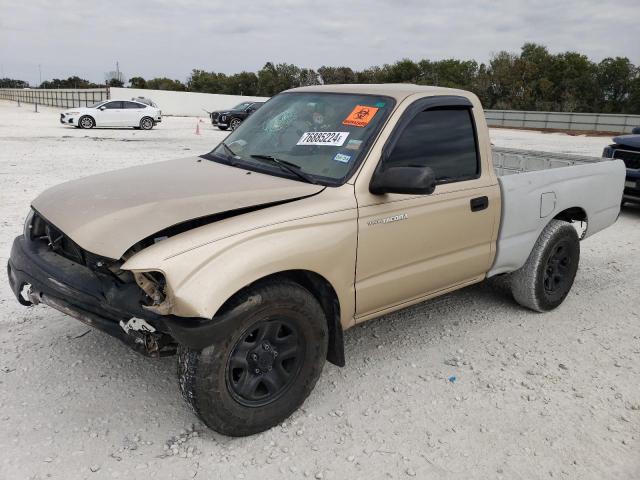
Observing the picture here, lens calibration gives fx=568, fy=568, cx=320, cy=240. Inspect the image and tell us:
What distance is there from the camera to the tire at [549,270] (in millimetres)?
4695

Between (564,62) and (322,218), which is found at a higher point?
(564,62)

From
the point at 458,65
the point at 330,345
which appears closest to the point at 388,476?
the point at 330,345

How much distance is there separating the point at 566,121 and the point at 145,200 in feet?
136

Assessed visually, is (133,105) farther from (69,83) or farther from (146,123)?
(69,83)

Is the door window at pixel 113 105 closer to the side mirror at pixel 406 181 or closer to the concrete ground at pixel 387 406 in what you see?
the concrete ground at pixel 387 406

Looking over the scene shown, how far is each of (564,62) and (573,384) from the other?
63782 millimetres

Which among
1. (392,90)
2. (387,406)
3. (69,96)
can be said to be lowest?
(387,406)

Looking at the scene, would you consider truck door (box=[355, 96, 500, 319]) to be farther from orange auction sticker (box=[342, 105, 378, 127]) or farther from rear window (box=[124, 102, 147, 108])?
rear window (box=[124, 102, 147, 108])

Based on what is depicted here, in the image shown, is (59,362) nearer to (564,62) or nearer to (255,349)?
(255,349)

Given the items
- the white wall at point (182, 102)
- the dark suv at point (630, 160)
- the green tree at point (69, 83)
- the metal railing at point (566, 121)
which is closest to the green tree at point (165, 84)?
the green tree at point (69, 83)

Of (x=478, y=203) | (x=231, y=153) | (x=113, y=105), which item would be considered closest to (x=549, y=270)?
(x=478, y=203)

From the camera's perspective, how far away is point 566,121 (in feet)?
130

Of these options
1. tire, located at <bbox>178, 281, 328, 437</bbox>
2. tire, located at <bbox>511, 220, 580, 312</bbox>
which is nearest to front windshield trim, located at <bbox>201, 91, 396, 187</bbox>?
tire, located at <bbox>178, 281, 328, 437</bbox>

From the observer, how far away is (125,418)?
10.4 ft
